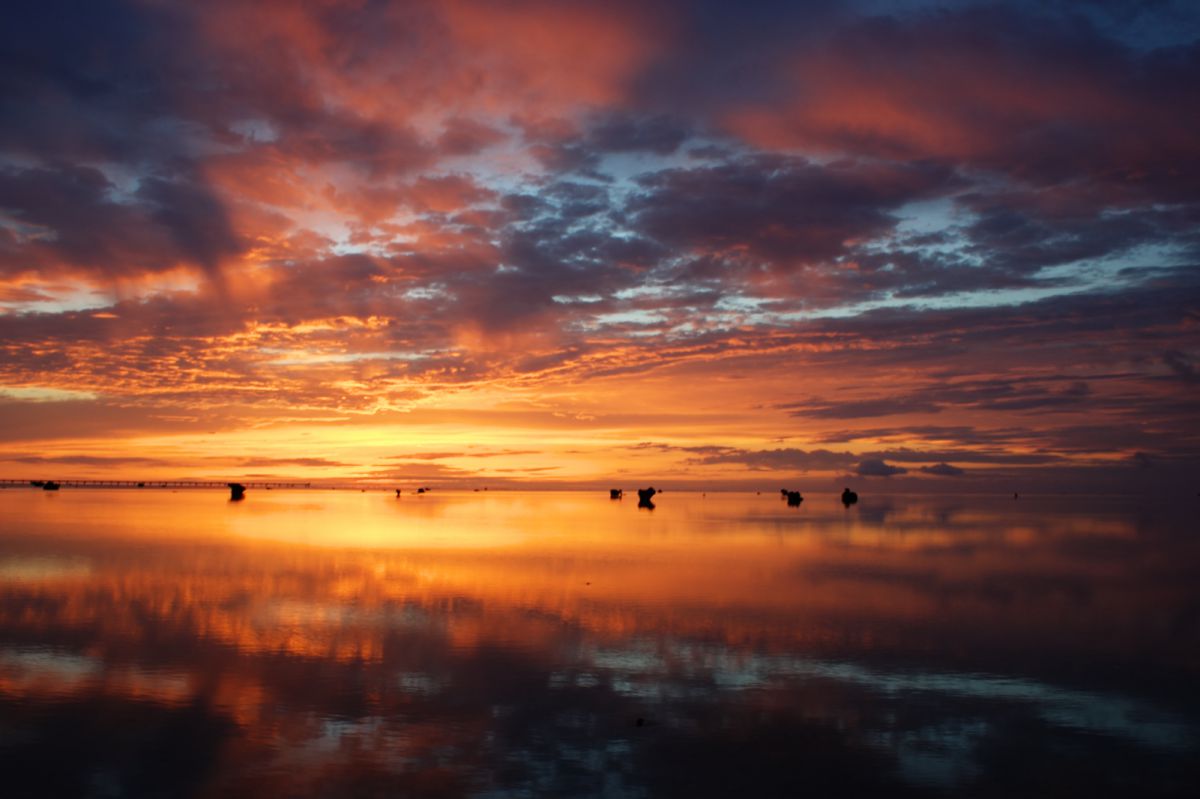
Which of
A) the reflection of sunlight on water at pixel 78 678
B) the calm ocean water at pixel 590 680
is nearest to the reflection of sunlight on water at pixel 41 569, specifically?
the calm ocean water at pixel 590 680

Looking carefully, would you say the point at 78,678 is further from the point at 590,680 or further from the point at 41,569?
the point at 41,569

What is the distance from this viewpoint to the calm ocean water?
14.6 m

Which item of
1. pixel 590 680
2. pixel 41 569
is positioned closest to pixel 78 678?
pixel 590 680

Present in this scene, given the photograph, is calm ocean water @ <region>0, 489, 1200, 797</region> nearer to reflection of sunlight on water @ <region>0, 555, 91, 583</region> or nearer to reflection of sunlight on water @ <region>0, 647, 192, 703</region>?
reflection of sunlight on water @ <region>0, 647, 192, 703</region>

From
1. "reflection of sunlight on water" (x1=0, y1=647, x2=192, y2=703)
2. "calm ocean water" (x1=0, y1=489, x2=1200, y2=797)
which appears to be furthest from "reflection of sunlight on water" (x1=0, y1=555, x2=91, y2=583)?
"reflection of sunlight on water" (x1=0, y1=647, x2=192, y2=703)

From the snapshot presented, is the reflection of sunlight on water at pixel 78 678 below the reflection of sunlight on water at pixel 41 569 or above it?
below

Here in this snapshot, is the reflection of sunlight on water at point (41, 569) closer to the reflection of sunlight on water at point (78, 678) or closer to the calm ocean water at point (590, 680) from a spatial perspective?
the calm ocean water at point (590, 680)

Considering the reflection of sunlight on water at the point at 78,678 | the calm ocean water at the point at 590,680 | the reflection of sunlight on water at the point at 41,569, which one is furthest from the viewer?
the reflection of sunlight on water at the point at 41,569

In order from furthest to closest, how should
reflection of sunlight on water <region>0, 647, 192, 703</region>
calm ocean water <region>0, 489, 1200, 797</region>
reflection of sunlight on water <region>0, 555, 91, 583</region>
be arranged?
reflection of sunlight on water <region>0, 555, 91, 583</region> → reflection of sunlight on water <region>0, 647, 192, 703</region> → calm ocean water <region>0, 489, 1200, 797</region>

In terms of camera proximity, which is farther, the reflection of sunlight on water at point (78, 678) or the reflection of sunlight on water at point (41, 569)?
the reflection of sunlight on water at point (41, 569)

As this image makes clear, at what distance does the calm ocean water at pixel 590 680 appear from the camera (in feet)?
47.8

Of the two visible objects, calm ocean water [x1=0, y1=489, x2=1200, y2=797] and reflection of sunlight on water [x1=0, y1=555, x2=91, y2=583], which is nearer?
calm ocean water [x1=0, y1=489, x2=1200, y2=797]

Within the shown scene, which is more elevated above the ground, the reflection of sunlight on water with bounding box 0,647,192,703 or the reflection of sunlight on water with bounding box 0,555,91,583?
the reflection of sunlight on water with bounding box 0,555,91,583

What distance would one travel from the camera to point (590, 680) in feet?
67.7
